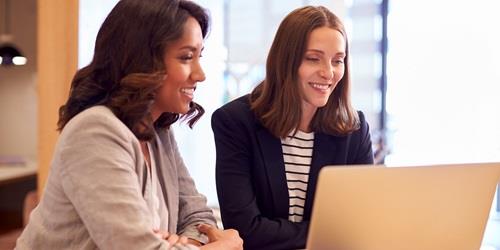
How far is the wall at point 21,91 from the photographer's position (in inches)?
201

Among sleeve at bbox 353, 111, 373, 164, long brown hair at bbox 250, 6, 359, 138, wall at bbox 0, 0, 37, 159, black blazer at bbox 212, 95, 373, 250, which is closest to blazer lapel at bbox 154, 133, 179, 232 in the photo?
black blazer at bbox 212, 95, 373, 250

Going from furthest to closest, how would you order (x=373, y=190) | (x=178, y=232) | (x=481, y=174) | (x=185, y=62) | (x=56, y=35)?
1. (x=56, y=35)
2. (x=178, y=232)
3. (x=185, y=62)
4. (x=481, y=174)
5. (x=373, y=190)

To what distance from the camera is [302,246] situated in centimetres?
169

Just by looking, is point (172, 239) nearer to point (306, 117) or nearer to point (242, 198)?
point (242, 198)

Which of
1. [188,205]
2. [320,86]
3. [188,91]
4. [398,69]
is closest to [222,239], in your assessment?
[188,205]

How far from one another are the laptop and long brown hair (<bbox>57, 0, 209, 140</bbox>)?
43 cm

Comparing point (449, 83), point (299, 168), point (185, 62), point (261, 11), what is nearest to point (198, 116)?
point (185, 62)

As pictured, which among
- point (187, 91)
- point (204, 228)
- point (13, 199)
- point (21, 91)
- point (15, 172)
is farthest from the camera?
point (13, 199)

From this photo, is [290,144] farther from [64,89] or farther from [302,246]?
[64,89]

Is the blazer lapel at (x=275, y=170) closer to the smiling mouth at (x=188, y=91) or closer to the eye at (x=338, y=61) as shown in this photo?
the eye at (x=338, y=61)

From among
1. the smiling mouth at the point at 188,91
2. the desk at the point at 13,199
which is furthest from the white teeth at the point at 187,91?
the desk at the point at 13,199

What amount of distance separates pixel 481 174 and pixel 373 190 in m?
0.27

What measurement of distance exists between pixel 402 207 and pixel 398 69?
215 centimetres

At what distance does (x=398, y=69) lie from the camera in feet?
10.6
